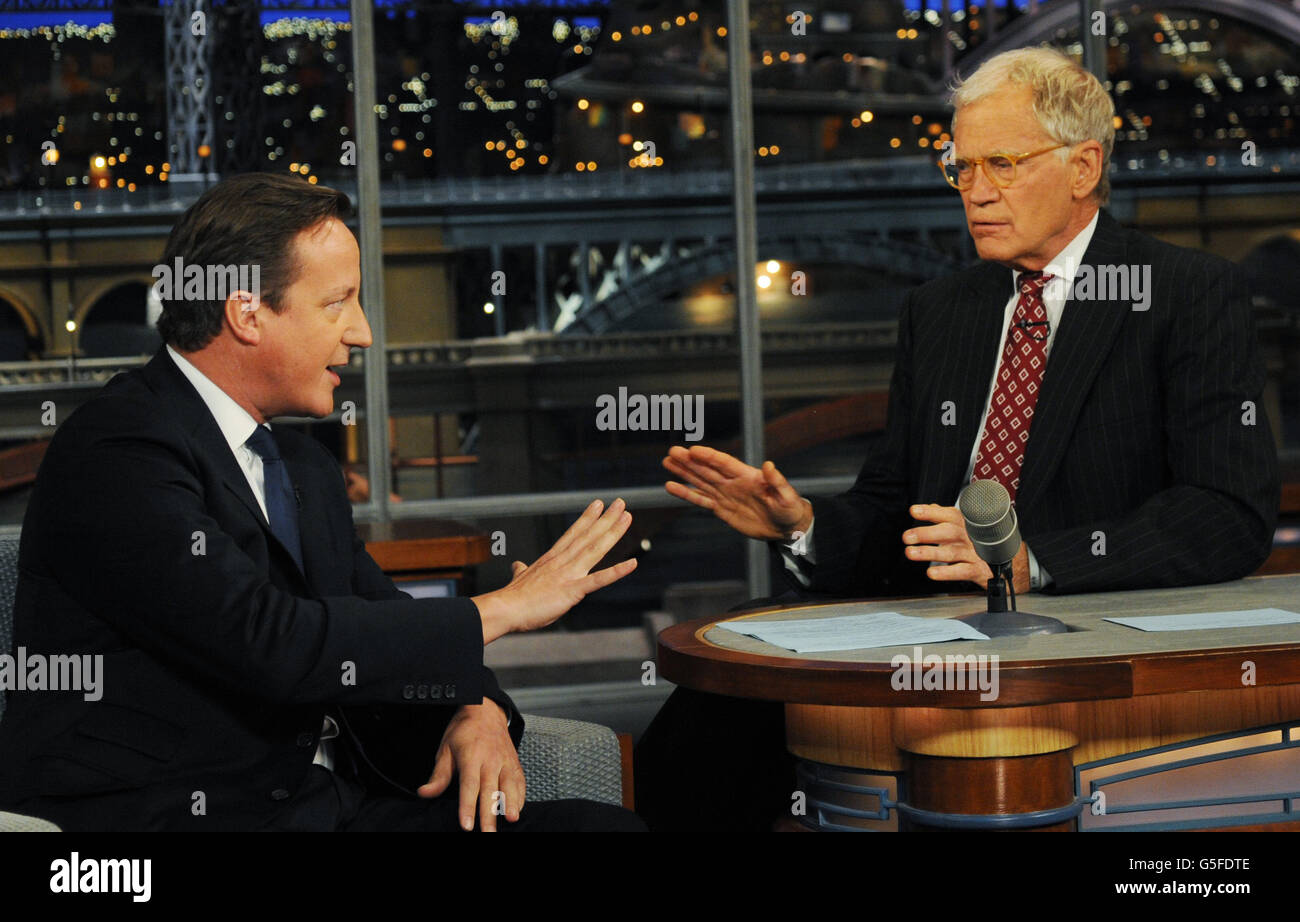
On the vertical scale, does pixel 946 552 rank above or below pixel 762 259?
below

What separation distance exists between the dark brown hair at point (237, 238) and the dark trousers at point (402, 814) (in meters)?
0.54

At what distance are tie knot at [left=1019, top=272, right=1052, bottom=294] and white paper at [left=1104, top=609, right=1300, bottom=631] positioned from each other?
749 mm

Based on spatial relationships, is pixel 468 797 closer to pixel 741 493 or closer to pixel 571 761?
pixel 571 761

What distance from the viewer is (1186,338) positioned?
2277 mm

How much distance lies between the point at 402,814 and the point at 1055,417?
122 centimetres

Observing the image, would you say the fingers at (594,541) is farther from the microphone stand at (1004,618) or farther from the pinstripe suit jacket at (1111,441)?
the pinstripe suit jacket at (1111,441)

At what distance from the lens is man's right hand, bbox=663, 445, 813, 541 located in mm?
2166

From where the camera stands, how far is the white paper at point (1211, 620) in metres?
1.78

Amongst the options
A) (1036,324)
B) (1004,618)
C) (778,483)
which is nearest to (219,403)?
(778,483)

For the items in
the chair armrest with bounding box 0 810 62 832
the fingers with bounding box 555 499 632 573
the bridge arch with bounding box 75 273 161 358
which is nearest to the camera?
the chair armrest with bounding box 0 810 62 832

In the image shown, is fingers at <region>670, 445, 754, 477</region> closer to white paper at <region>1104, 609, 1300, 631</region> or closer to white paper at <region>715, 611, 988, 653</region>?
white paper at <region>715, 611, 988, 653</region>

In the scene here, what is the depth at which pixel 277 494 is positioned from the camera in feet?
5.78

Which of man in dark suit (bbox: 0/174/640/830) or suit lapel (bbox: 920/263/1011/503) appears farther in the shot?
suit lapel (bbox: 920/263/1011/503)

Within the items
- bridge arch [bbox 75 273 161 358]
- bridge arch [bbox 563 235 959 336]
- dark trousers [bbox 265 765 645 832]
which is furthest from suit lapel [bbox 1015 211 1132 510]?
bridge arch [bbox 75 273 161 358]
